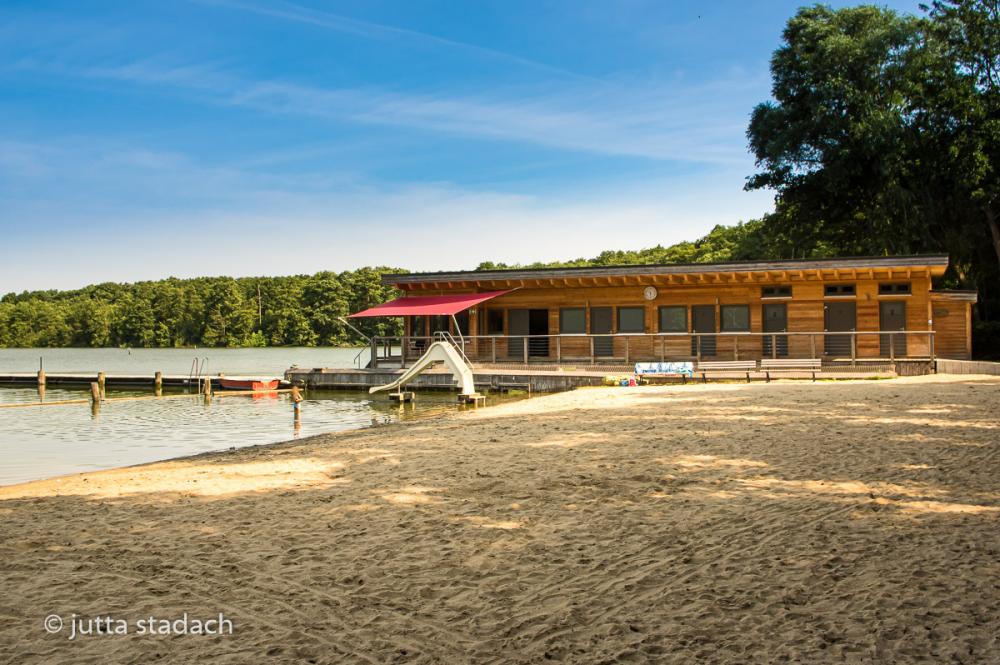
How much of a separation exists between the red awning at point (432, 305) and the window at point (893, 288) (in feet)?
39.7

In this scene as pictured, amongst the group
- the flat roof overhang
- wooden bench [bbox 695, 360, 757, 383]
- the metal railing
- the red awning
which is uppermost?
the flat roof overhang

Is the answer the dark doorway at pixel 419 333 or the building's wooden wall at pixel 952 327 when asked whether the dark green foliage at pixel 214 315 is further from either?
the building's wooden wall at pixel 952 327

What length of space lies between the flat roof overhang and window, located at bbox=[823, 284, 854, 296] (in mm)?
414

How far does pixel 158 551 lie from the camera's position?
5.45 m

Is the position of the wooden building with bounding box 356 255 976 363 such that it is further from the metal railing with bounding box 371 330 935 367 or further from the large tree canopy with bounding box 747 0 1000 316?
the large tree canopy with bounding box 747 0 1000 316

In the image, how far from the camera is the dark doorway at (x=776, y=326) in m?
24.0

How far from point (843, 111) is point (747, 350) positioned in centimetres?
1620

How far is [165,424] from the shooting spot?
1964cm

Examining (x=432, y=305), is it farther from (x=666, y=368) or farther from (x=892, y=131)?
(x=892, y=131)

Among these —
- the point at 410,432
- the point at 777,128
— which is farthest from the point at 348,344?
the point at 410,432

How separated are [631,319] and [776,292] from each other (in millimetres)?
4807

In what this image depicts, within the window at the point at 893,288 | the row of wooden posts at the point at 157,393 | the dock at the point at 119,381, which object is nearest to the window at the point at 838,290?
the window at the point at 893,288

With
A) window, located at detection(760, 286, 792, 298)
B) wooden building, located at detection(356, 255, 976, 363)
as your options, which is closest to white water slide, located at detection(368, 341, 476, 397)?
wooden building, located at detection(356, 255, 976, 363)

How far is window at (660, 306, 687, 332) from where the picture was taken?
25.3 metres
